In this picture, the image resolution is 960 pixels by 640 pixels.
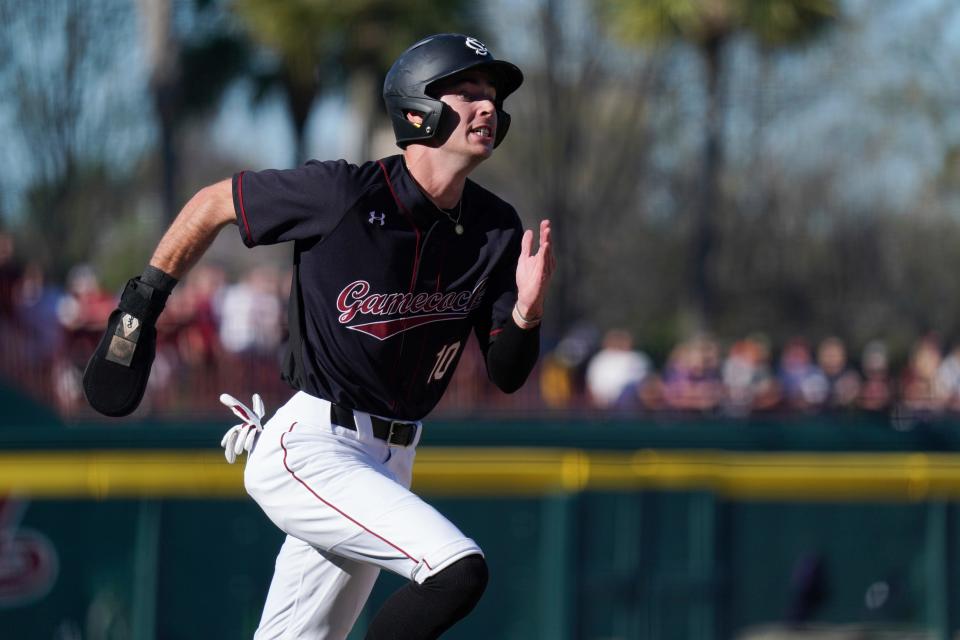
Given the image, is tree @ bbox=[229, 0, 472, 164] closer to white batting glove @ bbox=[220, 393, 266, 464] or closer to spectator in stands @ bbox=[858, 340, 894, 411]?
spectator in stands @ bbox=[858, 340, 894, 411]

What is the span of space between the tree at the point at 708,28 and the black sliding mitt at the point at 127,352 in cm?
1553

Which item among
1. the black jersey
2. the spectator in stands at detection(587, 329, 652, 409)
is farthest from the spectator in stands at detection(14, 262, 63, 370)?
the black jersey

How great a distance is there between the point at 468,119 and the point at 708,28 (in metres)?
15.5

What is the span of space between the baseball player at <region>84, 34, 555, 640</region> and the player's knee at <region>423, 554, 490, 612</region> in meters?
0.14

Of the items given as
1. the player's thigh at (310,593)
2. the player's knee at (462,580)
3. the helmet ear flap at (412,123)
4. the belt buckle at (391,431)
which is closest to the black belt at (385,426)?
the belt buckle at (391,431)

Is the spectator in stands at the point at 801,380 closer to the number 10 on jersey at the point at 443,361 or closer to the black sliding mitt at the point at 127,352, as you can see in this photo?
the number 10 on jersey at the point at 443,361

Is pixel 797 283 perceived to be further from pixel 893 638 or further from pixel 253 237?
pixel 253 237

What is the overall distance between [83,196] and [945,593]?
65.0 ft

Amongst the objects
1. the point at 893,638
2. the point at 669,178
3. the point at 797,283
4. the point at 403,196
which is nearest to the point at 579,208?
the point at 669,178

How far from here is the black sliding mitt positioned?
4051 mm

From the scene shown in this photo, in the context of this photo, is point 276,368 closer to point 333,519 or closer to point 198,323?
point 198,323

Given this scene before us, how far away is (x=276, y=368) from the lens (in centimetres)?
1071

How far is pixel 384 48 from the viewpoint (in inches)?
714

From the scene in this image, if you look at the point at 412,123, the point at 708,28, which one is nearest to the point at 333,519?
the point at 412,123
